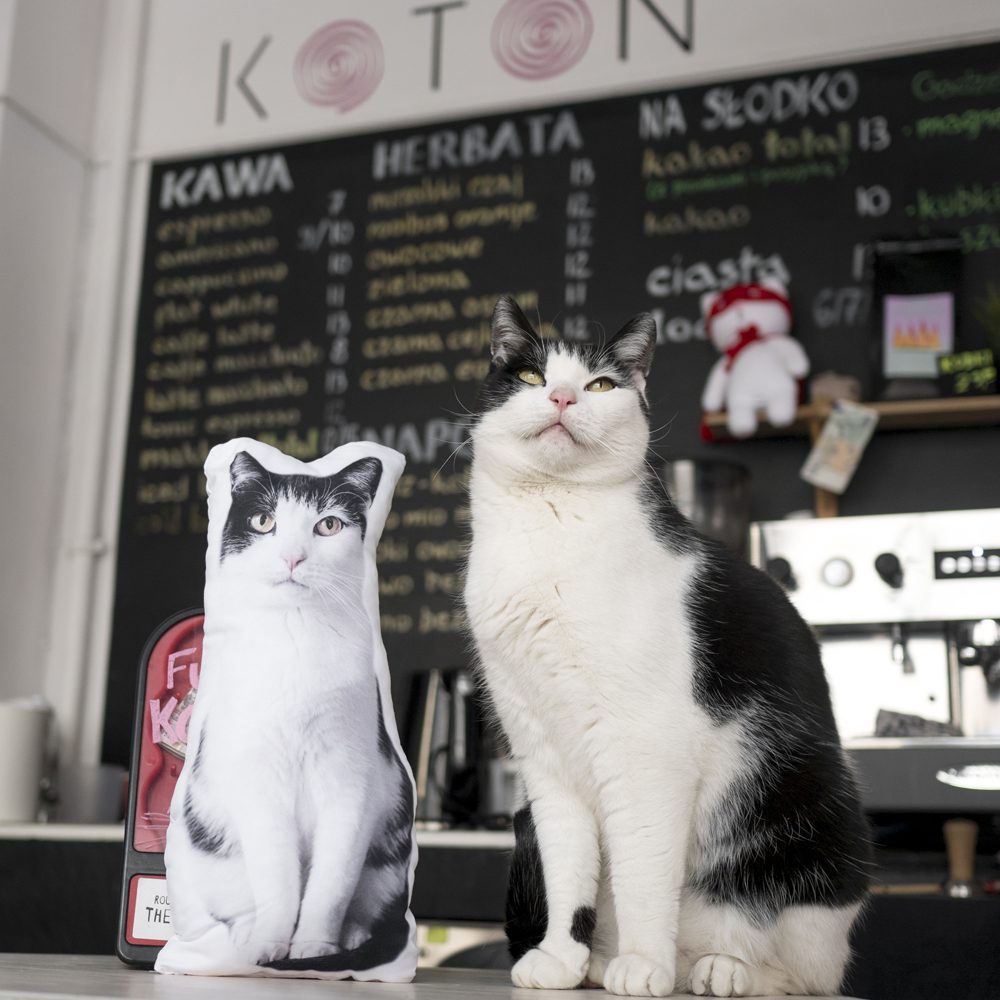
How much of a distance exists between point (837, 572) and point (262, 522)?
4.64ft

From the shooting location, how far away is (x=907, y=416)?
2.26m

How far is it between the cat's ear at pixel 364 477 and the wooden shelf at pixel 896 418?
156cm

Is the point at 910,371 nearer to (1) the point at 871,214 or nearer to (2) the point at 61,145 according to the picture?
(1) the point at 871,214

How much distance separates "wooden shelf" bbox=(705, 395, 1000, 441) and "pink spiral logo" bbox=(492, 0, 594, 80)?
0.96 metres

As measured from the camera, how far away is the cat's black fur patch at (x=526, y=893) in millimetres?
1000

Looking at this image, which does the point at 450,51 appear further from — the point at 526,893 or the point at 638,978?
the point at 638,978

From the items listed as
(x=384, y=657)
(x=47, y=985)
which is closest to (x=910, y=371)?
(x=384, y=657)

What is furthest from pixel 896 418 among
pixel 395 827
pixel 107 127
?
pixel 107 127

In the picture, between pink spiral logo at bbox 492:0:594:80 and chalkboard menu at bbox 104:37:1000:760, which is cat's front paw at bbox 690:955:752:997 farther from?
pink spiral logo at bbox 492:0:594:80

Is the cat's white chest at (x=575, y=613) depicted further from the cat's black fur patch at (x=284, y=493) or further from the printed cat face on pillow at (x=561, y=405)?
the cat's black fur patch at (x=284, y=493)

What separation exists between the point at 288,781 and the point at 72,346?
95.4 inches

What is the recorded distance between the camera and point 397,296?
9.20 ft

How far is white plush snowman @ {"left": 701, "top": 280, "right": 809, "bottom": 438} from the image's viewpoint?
2301 millimetres

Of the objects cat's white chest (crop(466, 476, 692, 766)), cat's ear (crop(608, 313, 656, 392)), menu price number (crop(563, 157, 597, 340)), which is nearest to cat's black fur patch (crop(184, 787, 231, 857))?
cat's white chest (crop(466, 476, 692, 766))
